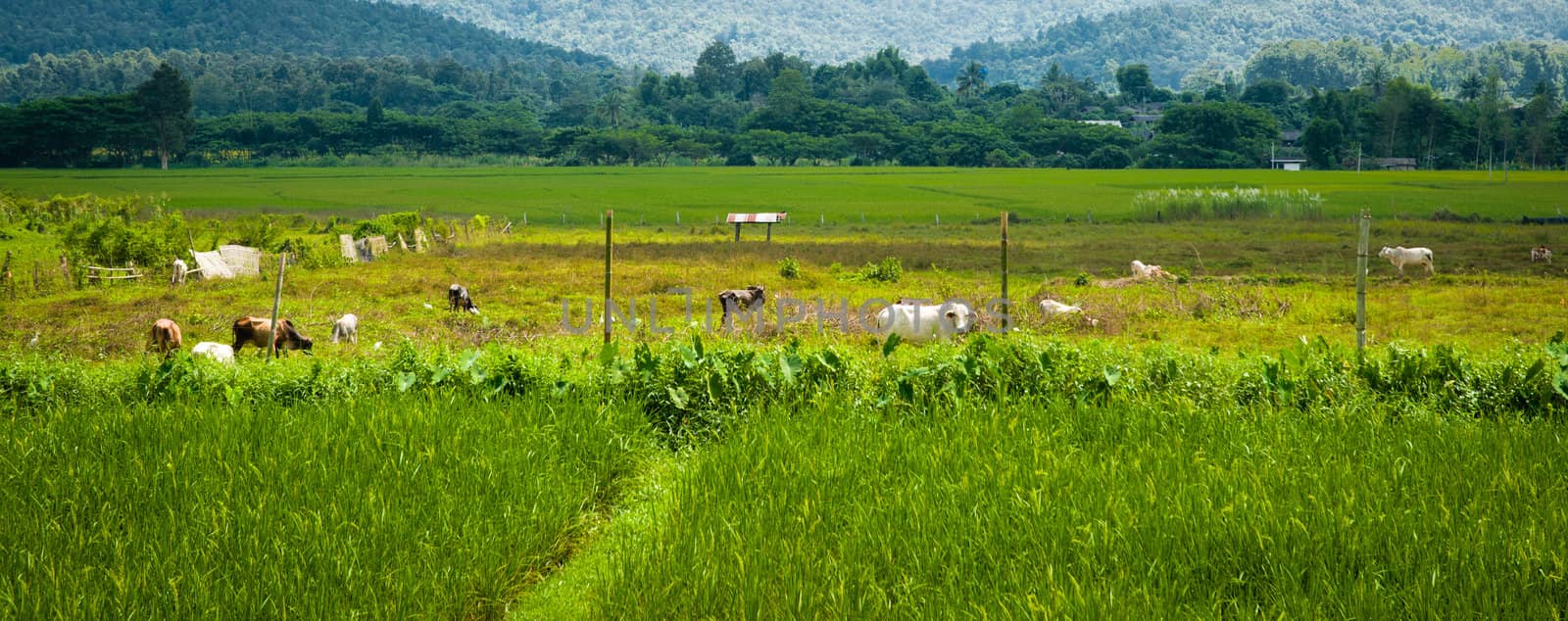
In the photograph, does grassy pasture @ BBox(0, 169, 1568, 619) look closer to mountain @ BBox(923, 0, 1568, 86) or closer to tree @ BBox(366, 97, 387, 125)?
tree @ BBox(366, 97, 387, 125)

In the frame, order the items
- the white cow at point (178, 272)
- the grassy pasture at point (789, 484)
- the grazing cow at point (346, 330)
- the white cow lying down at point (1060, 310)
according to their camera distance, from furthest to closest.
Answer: the white cow at point (178, 272) → the white cow lying down at point (1060, 310) → the grazing cow at point (346, 330) → the grassy pasture at point (789, 484)

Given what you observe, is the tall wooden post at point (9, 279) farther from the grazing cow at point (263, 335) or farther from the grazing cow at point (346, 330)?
the grazing cow at point (263, 335)

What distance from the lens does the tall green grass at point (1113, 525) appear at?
4.24 meters

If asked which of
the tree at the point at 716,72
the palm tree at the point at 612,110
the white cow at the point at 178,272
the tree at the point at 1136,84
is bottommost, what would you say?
the white cow at the point at 178,272

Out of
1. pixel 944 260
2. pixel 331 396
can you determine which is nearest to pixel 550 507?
pixel 331 396

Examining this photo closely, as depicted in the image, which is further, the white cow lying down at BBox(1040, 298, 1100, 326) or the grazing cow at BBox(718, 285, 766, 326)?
the grazing cow at BBox(718, 285, 766, 326)

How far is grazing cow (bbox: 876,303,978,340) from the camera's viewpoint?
40.5 feet

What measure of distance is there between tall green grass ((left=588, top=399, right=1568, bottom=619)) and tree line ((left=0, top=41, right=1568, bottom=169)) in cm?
6615

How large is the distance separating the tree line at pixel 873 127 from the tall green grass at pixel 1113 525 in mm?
66149

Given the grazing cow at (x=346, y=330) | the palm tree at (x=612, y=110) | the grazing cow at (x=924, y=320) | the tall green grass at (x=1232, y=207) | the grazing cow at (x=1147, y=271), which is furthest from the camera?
the palm tree at (x=612, y=110)

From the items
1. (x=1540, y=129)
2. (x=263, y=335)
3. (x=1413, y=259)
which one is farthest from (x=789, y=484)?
(x=1540, y=129)

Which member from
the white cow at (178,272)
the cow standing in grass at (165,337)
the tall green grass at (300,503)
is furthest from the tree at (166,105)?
the tall green grass at (300,503)

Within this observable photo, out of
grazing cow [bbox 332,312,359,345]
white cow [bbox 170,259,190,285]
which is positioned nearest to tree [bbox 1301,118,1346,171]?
white cow [bbox 170,259,190,285]

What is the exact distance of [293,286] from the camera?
60.2 ft
